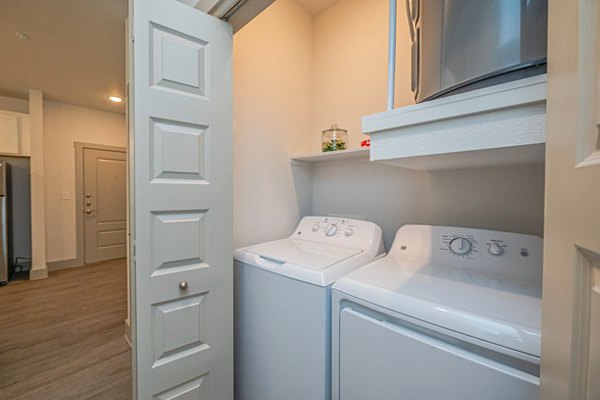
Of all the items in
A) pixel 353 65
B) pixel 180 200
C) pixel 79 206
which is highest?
pixel 353 65

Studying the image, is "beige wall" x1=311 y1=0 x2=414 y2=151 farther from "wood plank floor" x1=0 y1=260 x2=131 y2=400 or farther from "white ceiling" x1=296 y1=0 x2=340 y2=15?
"wood plank floor" x1=0 y1=260 x2=131 y2=400

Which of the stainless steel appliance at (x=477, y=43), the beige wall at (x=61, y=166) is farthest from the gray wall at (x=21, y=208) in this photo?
the stainless steel appliance at (x=477, y=43)

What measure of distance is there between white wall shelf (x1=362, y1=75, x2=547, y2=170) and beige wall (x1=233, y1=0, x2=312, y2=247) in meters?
0.89

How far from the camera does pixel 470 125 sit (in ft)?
2.33

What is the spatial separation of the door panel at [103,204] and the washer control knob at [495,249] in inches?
201

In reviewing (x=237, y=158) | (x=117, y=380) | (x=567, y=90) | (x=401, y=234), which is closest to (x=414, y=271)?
(x=401, y=234)

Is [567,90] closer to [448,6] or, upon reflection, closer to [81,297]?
[448,6]

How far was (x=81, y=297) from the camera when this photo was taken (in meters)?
2.75

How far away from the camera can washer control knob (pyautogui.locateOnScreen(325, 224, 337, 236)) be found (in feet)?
4.97

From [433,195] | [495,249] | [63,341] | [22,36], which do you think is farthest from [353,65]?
[63,341]

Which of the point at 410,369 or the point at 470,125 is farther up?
the point at 470,125

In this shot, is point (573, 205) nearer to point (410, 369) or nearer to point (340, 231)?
point (410, 369)

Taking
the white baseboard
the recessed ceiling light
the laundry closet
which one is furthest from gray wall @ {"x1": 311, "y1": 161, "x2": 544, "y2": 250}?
the white baseboard

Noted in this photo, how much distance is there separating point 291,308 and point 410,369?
49cm
